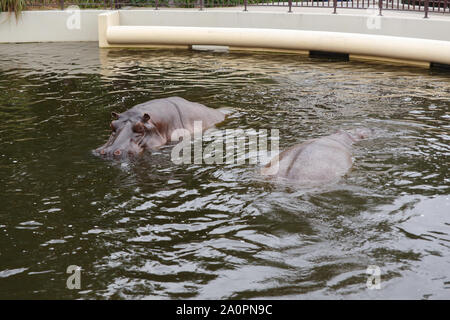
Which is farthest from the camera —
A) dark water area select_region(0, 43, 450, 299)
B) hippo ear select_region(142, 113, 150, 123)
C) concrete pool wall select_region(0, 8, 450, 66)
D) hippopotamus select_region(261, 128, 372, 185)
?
concrete pool wall select_region(0, 8, 450, 66)

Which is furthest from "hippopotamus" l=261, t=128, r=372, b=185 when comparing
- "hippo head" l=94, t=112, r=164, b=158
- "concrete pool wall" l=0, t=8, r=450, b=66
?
"concrete pool wall" l=0, t=8, r=450, b=66

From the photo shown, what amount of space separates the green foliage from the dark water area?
8360 millimetres

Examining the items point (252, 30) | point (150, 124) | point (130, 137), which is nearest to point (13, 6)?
point (252, 30)

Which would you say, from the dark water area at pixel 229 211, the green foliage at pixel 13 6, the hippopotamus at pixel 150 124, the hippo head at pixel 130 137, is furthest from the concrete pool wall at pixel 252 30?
the hippo head at pixel 130 137

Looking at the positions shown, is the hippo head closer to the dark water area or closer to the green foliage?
the dark water area

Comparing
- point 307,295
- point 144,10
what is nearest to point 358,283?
point 307,295

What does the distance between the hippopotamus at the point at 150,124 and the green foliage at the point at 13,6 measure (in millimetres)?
11416

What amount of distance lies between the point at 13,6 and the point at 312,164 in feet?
49.2

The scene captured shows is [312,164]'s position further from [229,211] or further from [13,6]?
[13,6]

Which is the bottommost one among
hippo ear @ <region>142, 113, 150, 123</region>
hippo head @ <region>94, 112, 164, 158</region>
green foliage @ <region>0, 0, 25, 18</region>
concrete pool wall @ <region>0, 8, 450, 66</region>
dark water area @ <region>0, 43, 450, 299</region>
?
dark water area @ <region>0, 43, 450, 299</region>

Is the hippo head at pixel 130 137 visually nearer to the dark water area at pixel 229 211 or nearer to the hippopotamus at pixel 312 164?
the dark water area at pixel 229 211

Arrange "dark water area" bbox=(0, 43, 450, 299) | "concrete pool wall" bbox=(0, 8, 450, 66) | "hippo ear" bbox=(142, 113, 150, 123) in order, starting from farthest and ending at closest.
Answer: "concrete pool wall" bbox=(0, 8, 450, 66)
"hippo ear" bbox=(142, 113, 150, 123)
"dark water area" bbox=(0, 43, 450, 299)

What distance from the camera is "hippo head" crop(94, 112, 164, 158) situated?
847 centimetres

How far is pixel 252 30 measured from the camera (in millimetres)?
17094
